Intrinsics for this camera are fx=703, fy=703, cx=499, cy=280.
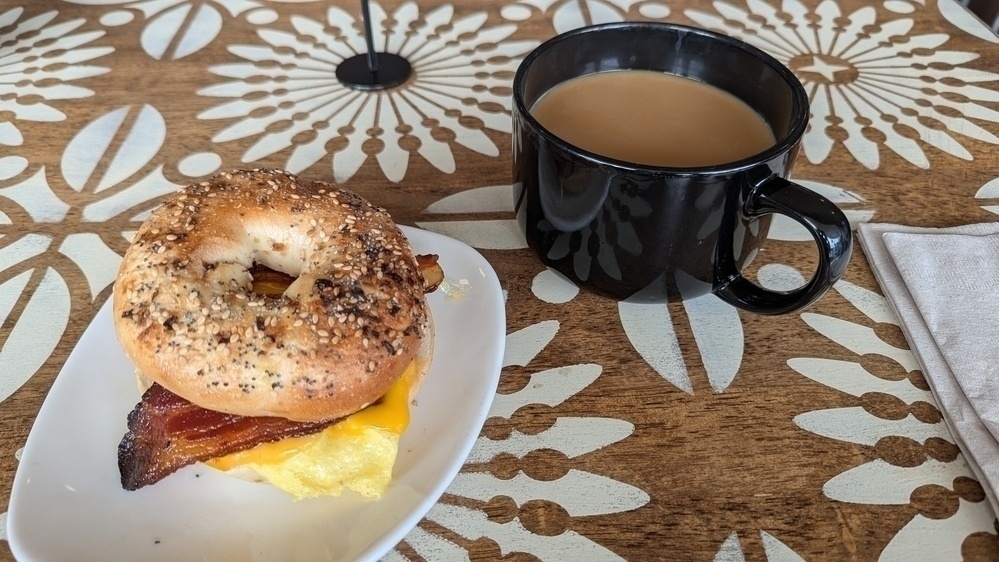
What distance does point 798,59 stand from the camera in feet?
4.32

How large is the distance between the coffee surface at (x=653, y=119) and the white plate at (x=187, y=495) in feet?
0.88

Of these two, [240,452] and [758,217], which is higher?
[758,217]

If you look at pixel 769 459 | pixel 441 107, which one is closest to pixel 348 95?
pixel 441 107

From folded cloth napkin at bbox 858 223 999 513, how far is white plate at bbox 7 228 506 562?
46cm

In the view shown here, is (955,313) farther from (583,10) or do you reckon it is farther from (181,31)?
(181,31)

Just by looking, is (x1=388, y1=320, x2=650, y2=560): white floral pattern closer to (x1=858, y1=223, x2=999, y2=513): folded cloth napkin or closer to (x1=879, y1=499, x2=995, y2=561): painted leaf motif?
(x1=879, y1=499, x2=995, y2=561): painted leaf motif

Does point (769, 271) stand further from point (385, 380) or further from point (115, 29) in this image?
point (115, 29)

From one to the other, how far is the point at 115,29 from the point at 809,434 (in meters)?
1.42

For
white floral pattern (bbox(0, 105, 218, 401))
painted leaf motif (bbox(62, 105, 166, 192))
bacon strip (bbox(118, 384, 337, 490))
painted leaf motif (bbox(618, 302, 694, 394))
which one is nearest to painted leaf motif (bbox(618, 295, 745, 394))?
painted leaf motif (bbox(618, 302, 694, 394))

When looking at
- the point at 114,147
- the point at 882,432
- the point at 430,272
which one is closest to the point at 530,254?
the point at 430,272

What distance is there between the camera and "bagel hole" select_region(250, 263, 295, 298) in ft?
2.37

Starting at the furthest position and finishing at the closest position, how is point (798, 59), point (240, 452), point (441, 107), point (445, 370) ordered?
point (798, 59) < point (441, 107) < point (445, 370) < point (240, 452)

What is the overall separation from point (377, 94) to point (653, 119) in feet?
1.86

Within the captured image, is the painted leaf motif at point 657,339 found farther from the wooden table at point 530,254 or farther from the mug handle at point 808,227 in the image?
the mug handle at point 808,227
